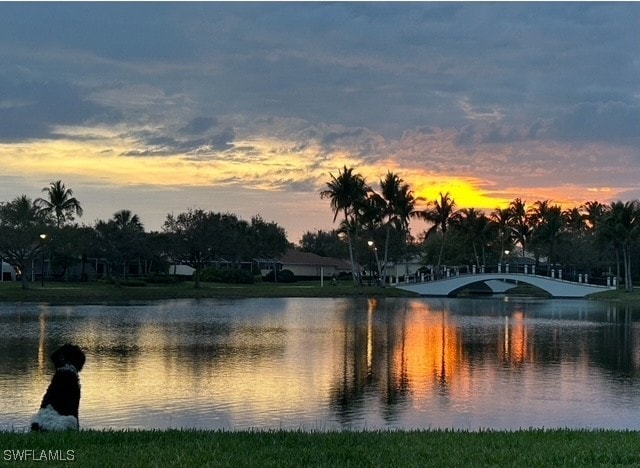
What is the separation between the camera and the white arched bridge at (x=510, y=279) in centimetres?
7369

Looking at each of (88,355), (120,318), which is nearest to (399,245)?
(120,318)

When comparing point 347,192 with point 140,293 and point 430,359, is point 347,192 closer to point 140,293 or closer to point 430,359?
point 140,293

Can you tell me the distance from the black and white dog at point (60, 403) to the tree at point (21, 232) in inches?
2120

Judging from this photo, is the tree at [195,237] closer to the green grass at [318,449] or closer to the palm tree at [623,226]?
the palm tree at [623,226]

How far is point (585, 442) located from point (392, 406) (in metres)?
7.20

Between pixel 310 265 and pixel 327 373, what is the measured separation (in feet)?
322

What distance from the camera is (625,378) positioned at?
67.7 ft

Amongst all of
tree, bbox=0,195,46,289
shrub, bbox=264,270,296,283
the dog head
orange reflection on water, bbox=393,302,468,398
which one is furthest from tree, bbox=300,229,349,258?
the dog head

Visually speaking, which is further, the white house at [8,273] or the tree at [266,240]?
the tree at [266,240]

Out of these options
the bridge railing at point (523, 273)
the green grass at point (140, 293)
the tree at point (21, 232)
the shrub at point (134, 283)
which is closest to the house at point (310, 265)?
the green grass at point (140, 293)

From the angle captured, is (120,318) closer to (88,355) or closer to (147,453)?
(88,355)

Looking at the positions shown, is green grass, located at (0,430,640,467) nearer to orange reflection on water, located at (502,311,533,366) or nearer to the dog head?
the dog head

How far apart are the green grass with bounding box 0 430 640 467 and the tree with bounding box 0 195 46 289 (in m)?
54.4

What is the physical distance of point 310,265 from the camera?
119 meters
